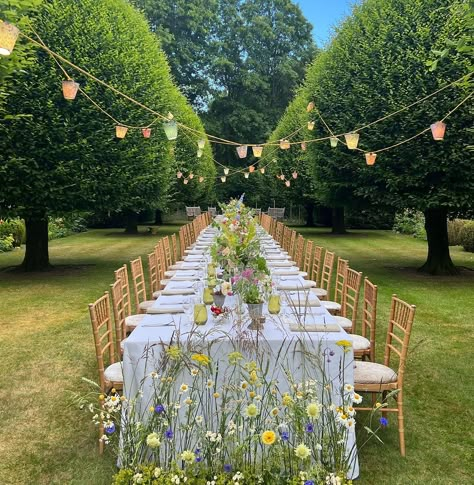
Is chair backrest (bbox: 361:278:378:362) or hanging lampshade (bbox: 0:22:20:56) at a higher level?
hanging lampshade (bbox: 0:22:20:56)

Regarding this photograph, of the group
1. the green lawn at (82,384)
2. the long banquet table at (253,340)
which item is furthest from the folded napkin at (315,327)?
the green lawn at (82,384)

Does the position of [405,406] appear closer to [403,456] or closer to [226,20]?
[403,456]

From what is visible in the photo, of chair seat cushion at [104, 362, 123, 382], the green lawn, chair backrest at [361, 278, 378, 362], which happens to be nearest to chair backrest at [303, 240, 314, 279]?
the green lawn

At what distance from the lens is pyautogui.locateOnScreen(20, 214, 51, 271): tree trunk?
1016cm

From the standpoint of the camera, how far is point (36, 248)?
1030 centimetres

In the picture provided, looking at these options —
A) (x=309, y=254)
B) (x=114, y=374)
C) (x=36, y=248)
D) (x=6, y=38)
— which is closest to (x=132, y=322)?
(x=114, y=374)

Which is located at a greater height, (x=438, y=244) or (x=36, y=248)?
(x=438, y=244)

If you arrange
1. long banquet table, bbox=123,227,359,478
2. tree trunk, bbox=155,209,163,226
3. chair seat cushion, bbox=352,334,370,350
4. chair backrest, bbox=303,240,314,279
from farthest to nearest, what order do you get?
tree trunk, bbox=155,209,163,226
chair backrest, bbox=303,240,314,279
chair seat cushion, bbox=352,334,370,350
long banquet table, bbox=123,227,359,478

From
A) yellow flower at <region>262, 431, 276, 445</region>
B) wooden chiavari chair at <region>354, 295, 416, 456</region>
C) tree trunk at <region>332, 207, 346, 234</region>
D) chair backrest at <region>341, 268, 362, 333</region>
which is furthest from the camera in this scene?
tree trunk at <region>332, 207, 346, 234</region>

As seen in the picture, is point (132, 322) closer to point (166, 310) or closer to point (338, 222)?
point (166, 310)

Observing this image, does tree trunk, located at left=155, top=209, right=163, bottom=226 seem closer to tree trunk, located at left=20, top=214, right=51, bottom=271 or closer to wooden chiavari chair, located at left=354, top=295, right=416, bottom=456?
tree trunk, located at left=20, top=214, right=51, bottom=271

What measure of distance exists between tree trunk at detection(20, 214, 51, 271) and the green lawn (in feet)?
1.76

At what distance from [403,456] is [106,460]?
6.00ft

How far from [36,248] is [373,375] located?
29.1ft
